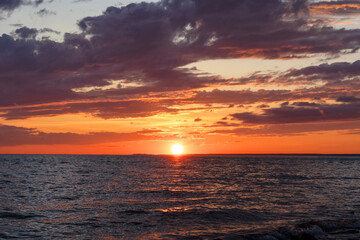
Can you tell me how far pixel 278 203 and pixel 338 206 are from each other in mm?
6449

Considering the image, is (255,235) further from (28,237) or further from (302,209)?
(28,237)

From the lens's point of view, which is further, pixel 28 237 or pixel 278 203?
pixel 278 203

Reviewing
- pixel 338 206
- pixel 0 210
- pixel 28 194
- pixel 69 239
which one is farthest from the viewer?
pixel 28 194

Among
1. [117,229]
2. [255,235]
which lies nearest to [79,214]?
[117,229]

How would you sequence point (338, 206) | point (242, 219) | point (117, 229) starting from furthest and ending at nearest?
point (338, 206) < point (242, 219) < point (117, 229)

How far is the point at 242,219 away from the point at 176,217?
6045 mm

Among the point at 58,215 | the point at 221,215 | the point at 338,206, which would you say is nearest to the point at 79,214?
the point at 58,215

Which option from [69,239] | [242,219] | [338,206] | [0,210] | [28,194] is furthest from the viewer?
[28,194]

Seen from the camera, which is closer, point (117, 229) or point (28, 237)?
point (28, 237)

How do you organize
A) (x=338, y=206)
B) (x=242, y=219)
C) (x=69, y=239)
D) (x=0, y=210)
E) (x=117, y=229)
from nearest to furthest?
(x=69, y=239)
(x=117, y=229)
(x=242, y=219)
(x=0, y=210)
(x=338, y=206)

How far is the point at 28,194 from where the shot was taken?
47406mm

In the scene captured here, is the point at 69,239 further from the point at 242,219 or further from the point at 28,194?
the point at 28,194

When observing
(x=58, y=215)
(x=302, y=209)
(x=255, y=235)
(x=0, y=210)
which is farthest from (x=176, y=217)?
(x=0, y=210)

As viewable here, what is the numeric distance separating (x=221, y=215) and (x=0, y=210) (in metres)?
22.0
